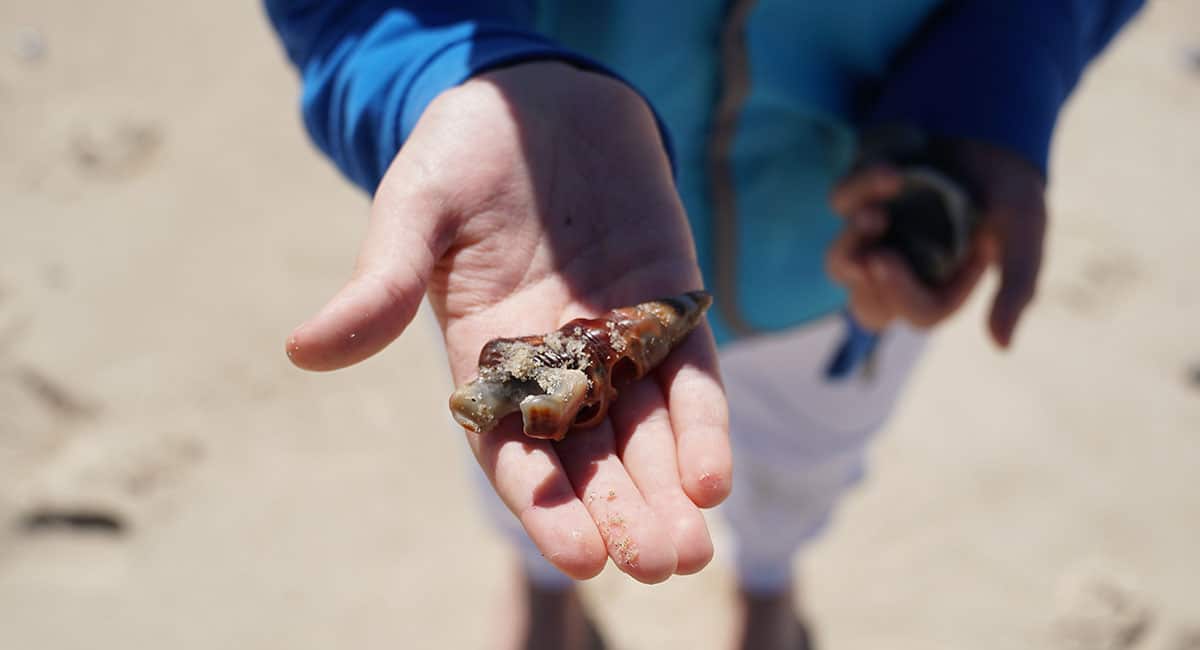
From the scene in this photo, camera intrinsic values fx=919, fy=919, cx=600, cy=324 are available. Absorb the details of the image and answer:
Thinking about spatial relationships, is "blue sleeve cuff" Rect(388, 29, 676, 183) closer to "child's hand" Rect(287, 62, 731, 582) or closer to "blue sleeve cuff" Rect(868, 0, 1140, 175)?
"child's hand" Rect(287, 62, 731, 582)

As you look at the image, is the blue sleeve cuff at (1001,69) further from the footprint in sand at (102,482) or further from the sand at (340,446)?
the footprint in sand at (102,482)

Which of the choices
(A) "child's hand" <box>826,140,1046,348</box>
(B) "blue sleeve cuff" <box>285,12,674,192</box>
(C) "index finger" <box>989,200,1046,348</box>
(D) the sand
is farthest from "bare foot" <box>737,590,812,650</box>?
(B) "blue sleeve cuff" <box>285,12,674,192</box>

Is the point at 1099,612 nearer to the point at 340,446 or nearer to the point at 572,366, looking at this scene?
the point at 572,366

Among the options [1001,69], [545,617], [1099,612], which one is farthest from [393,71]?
[1099,612]

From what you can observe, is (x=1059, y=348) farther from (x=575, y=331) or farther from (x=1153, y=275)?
(x=575, y=331)

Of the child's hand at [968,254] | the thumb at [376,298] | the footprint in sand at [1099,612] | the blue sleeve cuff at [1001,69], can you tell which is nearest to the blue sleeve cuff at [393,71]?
the thumb at [376,298]
